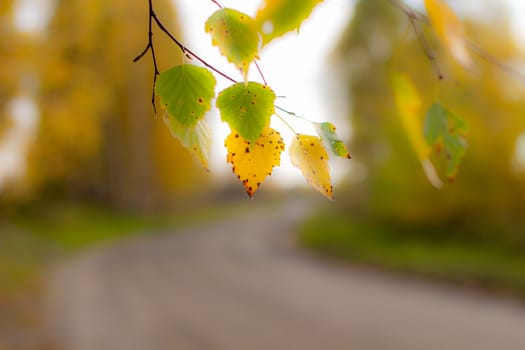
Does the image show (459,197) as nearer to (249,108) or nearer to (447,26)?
(447,26)

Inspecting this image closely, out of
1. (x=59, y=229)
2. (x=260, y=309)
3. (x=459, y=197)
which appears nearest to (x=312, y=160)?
(x=260, y=309)

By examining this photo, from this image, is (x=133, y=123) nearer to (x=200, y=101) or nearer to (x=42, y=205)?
(x=42, y=205)

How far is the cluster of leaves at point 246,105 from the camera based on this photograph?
348 mm

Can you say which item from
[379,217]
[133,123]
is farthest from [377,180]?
[133,123]

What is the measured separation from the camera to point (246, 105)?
1.13 ft

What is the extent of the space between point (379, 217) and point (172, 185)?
8482 millimetres

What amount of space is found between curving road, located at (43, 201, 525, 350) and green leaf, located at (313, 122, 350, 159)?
3.60m

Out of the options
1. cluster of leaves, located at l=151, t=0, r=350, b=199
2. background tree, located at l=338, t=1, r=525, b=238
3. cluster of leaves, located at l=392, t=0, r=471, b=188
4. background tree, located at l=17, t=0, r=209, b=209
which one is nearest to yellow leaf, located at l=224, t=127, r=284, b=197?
cluster of leaves, located at l=151, t=0, r=350, b=199

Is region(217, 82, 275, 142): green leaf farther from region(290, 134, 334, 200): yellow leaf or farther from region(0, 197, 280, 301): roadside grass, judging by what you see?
region(0, 197, 280, 301): roadside grass

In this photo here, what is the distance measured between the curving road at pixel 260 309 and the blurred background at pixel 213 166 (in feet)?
1.32

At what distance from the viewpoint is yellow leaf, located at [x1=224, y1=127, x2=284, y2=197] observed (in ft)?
1.20

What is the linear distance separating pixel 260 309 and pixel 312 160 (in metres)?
4.67

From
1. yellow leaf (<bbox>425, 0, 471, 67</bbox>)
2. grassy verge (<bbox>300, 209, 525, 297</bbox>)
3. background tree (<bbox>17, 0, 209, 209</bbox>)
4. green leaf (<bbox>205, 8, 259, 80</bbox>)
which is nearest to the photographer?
green leaf (<bbox>205, 8, 259, 80</bbox>)

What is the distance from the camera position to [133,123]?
1459cm
